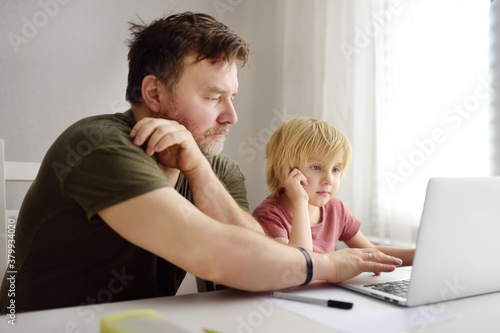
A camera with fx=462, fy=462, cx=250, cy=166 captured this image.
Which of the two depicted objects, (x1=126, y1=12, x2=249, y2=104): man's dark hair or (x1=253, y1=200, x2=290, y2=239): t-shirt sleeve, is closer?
(x1=126, y1=12, x2=249, y2=104): man's dark hair

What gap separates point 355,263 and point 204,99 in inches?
21.1

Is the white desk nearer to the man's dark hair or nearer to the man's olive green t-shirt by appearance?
the man's olive green t-shirt

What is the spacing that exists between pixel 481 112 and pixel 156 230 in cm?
141

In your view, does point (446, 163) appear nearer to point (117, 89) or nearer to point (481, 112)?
point (481, 112)

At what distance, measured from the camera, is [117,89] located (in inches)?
99.4

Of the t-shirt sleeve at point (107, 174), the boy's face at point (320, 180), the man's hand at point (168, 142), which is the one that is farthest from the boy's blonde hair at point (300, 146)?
the t-shirt sleeve at point (107, 174)

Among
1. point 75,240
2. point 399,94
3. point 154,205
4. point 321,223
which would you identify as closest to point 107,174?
point 154,205

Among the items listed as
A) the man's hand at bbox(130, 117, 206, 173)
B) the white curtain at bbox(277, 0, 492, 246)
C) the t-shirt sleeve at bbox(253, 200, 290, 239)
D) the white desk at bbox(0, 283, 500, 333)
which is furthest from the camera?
the white curtain at bbox(277, 0, 492, 246)

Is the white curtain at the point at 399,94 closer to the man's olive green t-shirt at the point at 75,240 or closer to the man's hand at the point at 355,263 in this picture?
the man's hand at the point at 355,263

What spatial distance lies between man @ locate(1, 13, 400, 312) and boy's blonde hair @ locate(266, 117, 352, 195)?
0.59 feet

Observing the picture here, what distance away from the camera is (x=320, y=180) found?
144 centimetres

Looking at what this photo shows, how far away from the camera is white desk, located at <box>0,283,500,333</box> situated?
0.69m

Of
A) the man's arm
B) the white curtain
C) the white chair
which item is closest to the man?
the man's arm

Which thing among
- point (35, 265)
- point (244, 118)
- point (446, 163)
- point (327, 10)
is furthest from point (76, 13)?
point (446, 163)
